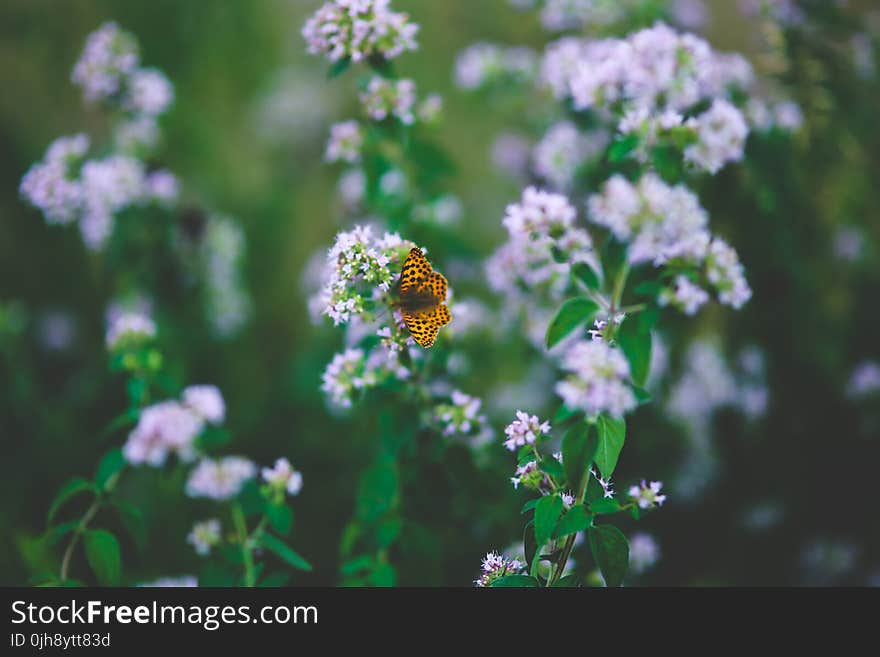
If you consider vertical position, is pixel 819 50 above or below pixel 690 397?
above

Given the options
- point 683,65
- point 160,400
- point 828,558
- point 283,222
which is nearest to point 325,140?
point 283,222

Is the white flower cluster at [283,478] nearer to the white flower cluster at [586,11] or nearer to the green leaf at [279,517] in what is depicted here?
the green leaf at [279,517]

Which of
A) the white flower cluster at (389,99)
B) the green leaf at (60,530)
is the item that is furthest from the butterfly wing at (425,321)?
the green leaf at (60,530)

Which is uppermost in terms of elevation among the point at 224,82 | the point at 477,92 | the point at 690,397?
the point at 224,82

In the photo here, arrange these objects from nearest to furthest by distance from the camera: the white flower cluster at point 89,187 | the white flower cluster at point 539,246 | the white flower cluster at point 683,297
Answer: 1. the white flower cluster at point 683,297
2. the white flower cluster at point 539,246
3. the white flower cluster at point 89,187

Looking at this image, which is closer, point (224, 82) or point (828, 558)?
point (828, 558)

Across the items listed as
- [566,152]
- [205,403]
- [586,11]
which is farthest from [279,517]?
[586,11]

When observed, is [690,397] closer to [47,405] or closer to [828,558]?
[828,558]
